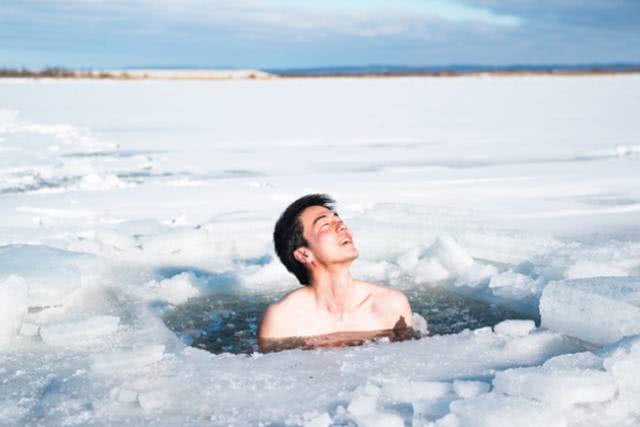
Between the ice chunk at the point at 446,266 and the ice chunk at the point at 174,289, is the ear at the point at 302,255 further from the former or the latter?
the ice chunk at the point at 446,266

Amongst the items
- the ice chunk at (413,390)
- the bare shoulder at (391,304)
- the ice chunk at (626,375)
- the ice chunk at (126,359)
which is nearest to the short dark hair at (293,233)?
the bare shoulder at (391,304)

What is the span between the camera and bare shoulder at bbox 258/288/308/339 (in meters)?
3.64

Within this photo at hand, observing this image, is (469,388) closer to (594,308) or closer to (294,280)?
(594,308)

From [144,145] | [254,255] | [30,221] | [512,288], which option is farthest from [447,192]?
[144,145]

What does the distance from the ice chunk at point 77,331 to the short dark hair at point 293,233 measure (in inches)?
31.9

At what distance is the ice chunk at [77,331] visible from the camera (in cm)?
341

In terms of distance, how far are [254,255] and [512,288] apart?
1.78m

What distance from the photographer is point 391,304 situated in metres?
3.71

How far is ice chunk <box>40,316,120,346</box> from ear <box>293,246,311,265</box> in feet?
2.79

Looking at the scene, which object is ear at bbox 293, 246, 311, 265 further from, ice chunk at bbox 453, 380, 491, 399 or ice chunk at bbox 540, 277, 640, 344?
ice chunk at bbox 453, 380, 491, 399

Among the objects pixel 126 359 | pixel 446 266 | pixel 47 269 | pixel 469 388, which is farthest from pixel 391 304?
pixel 47 269

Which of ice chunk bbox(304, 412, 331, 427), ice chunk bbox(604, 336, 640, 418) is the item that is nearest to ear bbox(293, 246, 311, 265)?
ice chunk bbox(304, 412, 331, 427)

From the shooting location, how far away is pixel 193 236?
523 cm

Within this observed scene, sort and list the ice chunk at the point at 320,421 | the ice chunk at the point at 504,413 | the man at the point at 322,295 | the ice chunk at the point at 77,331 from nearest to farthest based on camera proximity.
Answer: the ice chunk at the point at 504,413 → the ice chunk at the point at 320,421 → the ice chunk at the point at 77,331 → the man at the point at 322,295
